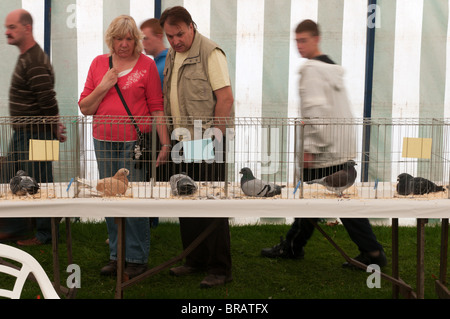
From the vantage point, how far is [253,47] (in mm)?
5066

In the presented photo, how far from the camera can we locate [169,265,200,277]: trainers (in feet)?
13.3

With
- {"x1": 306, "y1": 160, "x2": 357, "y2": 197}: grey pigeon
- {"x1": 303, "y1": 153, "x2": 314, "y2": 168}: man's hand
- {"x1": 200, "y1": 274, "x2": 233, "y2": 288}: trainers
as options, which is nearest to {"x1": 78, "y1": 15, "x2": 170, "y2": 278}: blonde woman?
{"x1": 200, "y1": 274, "x2": 233, "y2": 288}: trainers

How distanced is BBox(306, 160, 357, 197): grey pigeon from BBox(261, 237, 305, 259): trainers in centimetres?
139

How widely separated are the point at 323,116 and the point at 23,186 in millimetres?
1821


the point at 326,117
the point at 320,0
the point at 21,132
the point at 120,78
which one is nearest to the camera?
the point at 326,117

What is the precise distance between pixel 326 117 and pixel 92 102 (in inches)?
60.1

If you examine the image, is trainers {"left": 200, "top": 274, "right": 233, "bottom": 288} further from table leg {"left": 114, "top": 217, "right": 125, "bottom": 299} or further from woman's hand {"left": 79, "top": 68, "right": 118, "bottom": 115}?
woman's hand {"left": 79, "top": 68, "right": 118, "bottom": 115}

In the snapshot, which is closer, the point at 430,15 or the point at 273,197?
the point at 273,197

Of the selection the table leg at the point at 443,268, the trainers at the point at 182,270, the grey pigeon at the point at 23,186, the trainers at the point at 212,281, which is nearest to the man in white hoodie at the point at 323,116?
the table leg at the point at 443,268

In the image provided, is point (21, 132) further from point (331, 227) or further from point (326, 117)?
point (331, 227)

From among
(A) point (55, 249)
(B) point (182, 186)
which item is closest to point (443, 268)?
(B) point (182, 186)

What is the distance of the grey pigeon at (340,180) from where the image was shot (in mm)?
3143
